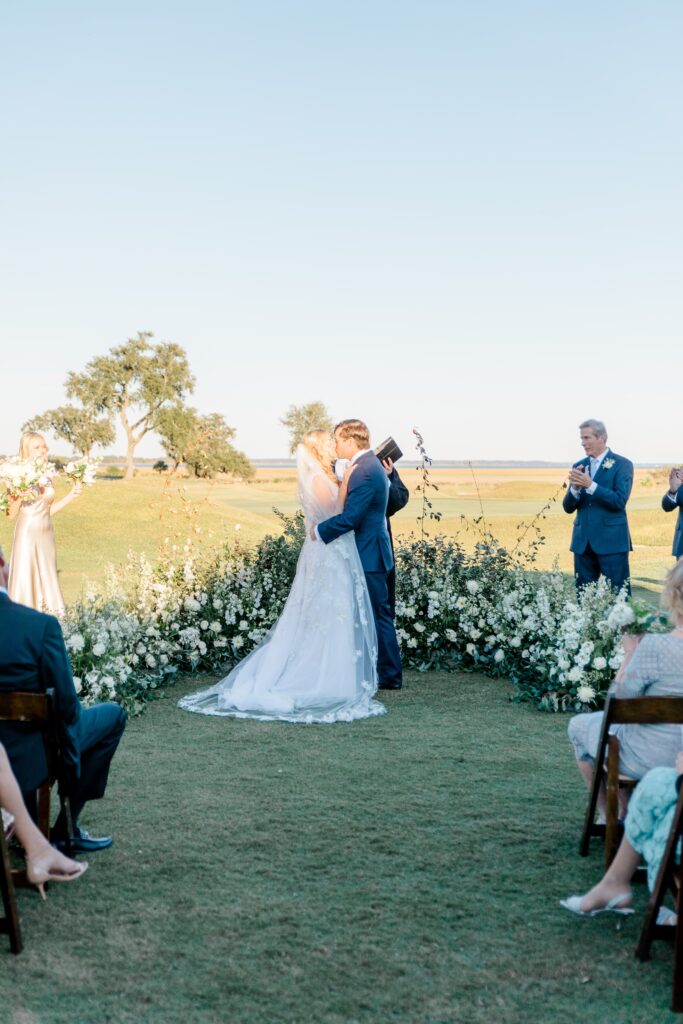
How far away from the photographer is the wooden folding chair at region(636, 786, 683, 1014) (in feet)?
10.9

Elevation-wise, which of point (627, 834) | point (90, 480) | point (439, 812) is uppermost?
point (90, 480)

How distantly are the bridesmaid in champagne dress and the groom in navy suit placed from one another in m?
3.70

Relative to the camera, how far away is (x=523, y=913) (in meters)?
4.04

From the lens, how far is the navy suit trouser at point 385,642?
860cm

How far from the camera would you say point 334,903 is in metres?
4.16

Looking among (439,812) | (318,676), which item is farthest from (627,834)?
(318,676)

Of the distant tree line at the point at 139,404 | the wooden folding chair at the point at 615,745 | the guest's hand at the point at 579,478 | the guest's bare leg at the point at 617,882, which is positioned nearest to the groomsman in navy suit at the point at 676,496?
the guest's hand at the point at 579,478

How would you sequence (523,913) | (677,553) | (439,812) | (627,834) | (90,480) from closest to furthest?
(627,834)
(523,913)
(439,812)
(90,480)
(677,553)

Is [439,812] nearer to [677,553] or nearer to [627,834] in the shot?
[627,834]

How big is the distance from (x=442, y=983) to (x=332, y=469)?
5539mm

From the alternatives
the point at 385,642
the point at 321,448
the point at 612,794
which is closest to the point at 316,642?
the point at 385,642

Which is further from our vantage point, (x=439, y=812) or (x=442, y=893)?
(x=439, y=812)

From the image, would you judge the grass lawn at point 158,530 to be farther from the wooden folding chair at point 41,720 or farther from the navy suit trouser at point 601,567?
the wooden folding chair at point 41,720

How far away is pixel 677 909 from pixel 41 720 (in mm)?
2474
